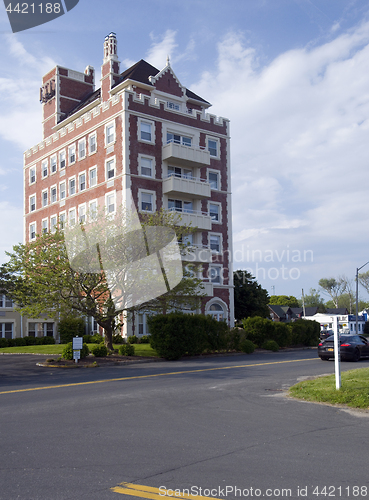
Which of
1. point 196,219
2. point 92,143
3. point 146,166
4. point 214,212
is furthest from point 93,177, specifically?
point 214,212

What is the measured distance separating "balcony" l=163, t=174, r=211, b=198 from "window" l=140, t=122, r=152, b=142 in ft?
13.0

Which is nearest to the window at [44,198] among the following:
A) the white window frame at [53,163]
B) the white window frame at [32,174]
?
the white window frame at [53,163]

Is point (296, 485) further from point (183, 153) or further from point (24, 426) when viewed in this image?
point (183, 153)

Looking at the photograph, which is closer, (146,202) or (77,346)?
(77,346)

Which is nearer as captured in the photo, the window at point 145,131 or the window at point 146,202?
the window at point 146,202

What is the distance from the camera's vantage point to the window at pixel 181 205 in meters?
44.6

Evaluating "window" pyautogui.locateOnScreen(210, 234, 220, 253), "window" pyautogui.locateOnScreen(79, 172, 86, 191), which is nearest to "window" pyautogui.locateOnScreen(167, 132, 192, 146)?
"window" pyautogui.locateOnScreen(79, 172, 86, 191)

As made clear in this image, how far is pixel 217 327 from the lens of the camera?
1182 inches

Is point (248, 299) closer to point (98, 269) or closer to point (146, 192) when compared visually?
point (146, 192)

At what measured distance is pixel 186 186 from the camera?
44.0m

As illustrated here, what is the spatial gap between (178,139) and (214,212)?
25.3 ft

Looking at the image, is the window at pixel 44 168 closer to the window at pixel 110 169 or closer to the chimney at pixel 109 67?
the chimney at pixel 109 67

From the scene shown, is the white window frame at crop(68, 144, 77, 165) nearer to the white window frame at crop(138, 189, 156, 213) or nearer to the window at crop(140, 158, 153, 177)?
the window at crop(140, 158, 153, 177)

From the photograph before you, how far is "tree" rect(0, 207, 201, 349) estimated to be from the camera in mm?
25589
